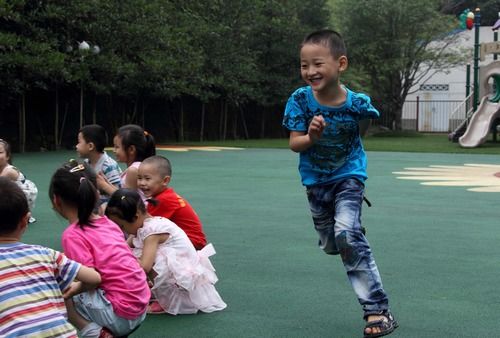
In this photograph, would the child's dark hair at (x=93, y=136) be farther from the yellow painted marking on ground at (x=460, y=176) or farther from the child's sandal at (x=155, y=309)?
the yellow painted marking on ground at (x=460, y=176)

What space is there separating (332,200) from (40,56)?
538 inches

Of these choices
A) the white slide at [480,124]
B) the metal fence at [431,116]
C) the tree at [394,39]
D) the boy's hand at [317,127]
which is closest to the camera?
the boy's hand at [317,127]

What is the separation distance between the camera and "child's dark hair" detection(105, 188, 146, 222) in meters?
3.65

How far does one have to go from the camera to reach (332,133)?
3.59 meters

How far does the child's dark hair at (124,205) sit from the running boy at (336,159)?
0.85 meters

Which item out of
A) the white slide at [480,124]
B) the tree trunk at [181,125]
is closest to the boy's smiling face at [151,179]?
the white slide at [480,124]

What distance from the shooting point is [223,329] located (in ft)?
11.8

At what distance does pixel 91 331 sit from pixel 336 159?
1.46m

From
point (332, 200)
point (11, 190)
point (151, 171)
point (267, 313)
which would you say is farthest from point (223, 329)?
point (11, 190)

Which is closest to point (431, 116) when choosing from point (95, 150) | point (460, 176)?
point (460, 176)

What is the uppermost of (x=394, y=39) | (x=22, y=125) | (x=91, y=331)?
(x=394, y=39)

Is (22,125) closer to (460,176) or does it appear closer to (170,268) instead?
(460,176)

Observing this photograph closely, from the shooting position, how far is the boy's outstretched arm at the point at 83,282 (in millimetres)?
2623

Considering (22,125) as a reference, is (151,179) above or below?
below
